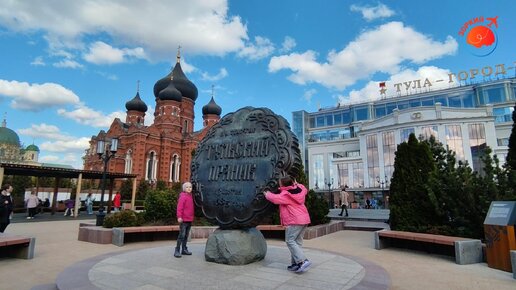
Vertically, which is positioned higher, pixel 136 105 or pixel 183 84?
pixel 183 84

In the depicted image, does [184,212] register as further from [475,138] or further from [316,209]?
[475,138]

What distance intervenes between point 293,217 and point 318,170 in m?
54.3

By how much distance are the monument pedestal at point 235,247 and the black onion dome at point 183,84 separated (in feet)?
170

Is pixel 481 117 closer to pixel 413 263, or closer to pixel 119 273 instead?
pixel 413 263

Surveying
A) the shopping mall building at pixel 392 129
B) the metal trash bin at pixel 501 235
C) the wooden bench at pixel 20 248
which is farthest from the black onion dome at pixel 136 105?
the metal trash bin at pixel 501 235

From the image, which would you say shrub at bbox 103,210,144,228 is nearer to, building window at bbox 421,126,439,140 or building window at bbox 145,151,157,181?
building window at bbox 145,151,157,181

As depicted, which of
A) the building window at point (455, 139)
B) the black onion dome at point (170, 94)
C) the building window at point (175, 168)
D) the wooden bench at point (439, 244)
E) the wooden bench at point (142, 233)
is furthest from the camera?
the black onion dome at point (170, 94)

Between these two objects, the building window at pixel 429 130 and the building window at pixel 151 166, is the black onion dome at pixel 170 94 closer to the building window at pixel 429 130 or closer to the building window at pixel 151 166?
the building window at pixel 151 166

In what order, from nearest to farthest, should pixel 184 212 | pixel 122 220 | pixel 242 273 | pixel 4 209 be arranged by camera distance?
pixel 242 273, pixel 184 212, pixel 4 209, pixel 122 220

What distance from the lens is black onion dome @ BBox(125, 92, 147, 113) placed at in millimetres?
53094

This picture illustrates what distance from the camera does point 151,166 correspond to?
46562 millimetres

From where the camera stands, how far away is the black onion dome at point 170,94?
50.4 meters

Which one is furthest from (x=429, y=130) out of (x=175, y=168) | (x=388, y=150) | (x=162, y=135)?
(x=162, y=135)

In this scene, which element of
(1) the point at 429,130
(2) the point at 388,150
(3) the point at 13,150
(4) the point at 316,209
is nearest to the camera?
(4) the point at 316,209
